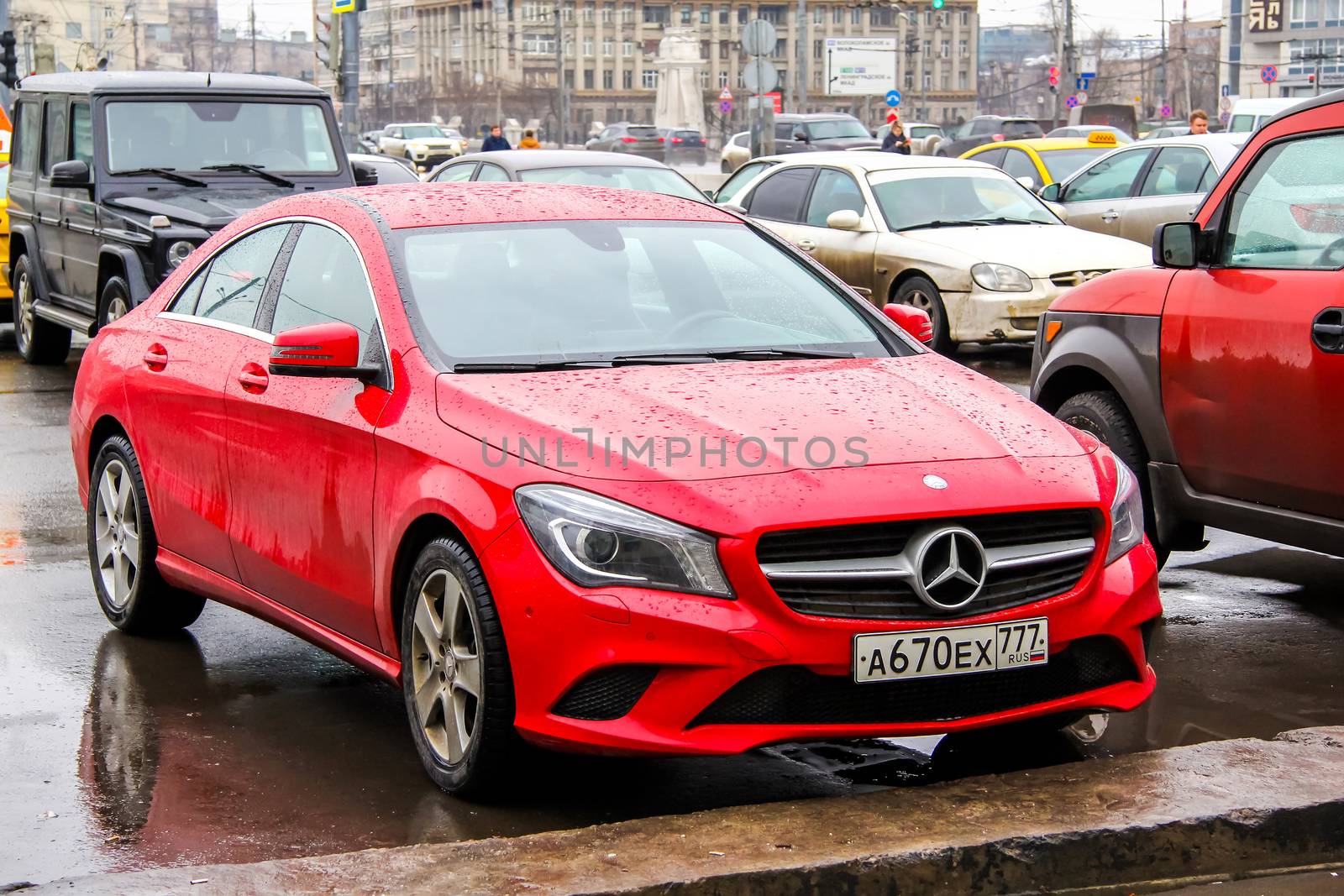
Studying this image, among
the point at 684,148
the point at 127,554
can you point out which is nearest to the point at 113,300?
the point at 127,554

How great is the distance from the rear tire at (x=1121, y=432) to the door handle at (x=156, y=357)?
3.26 m

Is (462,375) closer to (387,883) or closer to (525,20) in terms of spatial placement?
(387,883)

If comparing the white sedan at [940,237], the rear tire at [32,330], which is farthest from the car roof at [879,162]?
the rear tire at [32,330]

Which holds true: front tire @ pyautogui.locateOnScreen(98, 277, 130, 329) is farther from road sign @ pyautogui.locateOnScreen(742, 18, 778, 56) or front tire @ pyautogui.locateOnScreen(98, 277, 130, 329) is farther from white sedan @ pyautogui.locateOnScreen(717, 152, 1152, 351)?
road sign @ pyautogui.locateOnScreen(742, 18, 778, 56)

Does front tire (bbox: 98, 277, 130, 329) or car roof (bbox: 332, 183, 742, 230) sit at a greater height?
car roof (bbox: 332, 183, 742, 230)

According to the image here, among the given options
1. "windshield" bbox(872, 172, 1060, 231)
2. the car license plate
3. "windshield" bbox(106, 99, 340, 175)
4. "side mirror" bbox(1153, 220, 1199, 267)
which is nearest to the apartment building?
"windshield" bbox(872, 172, 1060, 231)

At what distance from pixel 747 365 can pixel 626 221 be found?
2.70 ft

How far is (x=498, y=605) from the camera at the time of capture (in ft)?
14.1

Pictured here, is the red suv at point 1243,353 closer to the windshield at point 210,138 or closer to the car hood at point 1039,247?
the car hood at point 1039,247

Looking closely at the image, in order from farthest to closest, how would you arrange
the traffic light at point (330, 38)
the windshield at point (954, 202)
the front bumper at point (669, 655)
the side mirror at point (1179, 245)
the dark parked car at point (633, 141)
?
the dark parked car at point (633, 141), the traffic light at point (330, 38), the windshield at point (954, 202), the side mirror at point (1179, 245), the front bumper at point (669, 655)

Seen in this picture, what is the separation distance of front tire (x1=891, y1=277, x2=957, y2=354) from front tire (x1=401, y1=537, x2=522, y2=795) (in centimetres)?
993

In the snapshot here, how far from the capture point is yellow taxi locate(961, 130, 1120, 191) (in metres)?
21.2

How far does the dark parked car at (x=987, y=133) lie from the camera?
49375 millimetres

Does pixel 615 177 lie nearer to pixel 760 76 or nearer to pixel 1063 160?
pixel 1063 160
